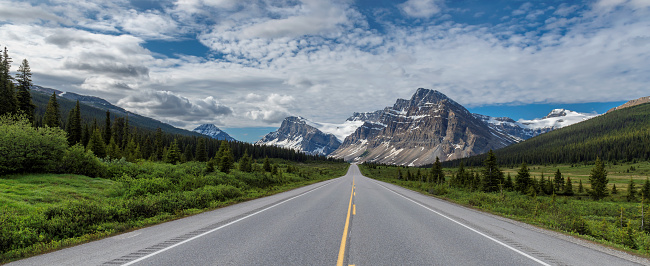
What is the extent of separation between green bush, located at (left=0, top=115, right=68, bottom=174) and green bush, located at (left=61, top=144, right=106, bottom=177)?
0.62 metres

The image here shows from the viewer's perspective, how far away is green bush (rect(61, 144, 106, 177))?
74.3 ft

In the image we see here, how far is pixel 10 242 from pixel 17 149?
17.7m

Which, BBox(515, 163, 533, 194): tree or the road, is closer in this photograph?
the road

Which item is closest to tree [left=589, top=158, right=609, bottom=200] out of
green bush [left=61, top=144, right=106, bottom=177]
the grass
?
the grass

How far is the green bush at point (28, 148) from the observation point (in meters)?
19.2

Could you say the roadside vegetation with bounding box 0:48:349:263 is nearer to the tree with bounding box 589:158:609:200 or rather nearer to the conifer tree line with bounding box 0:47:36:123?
the conifer tree line with bounding box 0:47:36:123

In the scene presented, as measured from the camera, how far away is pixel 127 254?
21.9 ft

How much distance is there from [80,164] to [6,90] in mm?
34435

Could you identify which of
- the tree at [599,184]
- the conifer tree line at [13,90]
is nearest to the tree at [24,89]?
the conifer tree line at [13,90]

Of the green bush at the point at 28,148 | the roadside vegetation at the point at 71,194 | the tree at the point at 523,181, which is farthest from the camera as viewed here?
the tree at the point at 523,181

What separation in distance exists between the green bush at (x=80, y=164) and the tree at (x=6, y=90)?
31149 millimetres

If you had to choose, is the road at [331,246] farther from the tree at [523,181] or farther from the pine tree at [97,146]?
the tree at [523,181]

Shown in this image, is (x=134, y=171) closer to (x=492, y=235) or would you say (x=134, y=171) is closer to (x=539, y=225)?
(x=492, y=235)

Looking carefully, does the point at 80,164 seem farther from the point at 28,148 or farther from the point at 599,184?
the point at 599,184
